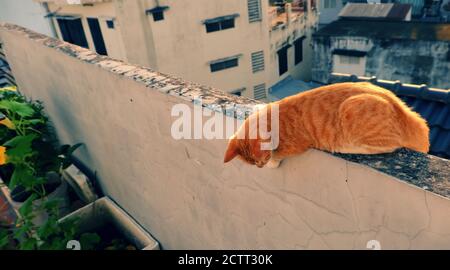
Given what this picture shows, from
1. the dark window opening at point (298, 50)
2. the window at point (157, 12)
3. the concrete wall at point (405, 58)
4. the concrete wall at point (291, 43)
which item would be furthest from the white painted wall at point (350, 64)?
the window at point (157, 12)

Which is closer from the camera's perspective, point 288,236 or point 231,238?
point 288,236

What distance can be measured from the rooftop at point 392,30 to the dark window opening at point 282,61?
67.9 inches

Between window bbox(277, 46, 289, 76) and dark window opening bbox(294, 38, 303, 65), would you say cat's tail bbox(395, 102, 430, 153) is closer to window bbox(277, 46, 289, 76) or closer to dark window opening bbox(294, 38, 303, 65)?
window bbox(277, 46, 289, 76)

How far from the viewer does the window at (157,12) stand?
949 centimetres

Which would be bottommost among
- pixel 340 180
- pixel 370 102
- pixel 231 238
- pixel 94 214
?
pixel 94 214

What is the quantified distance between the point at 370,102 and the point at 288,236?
827mm

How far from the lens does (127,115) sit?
2.67 metres

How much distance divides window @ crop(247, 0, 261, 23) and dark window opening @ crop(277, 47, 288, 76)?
221cm

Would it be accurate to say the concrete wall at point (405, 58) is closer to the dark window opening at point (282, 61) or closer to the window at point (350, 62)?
the window at point (350, 62)

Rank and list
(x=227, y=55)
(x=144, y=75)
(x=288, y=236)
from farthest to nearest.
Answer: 1. (x=227, y=55)
2. (x=144, y=75)
3. (x=288, y=236)

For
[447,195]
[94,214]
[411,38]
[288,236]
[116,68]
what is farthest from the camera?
[411,38]

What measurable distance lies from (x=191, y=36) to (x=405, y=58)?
6797 millimetres
